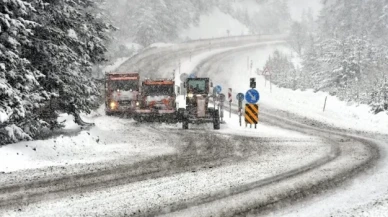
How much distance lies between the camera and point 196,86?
23.2 meters

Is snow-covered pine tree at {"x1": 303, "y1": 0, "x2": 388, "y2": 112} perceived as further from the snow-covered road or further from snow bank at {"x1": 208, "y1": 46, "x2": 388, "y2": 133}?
the snow-covered road

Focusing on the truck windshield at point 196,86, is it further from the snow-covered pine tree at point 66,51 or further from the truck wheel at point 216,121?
the snow-covered pine tree at point 66,51

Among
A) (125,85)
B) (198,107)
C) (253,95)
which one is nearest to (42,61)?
(198,107)

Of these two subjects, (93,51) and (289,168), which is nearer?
(289,168)

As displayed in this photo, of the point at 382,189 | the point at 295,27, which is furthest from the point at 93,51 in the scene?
the point at 295,27

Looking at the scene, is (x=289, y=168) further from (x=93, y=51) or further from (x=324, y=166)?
(x=93, y=51)

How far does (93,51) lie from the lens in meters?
17.0

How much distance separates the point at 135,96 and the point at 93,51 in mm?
9292

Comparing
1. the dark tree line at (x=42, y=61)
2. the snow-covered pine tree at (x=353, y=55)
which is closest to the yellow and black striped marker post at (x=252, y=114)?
the dark tree line at (x=42, y=61)

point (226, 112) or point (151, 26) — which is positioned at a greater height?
point (151, 26)

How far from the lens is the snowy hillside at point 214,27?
72812 mm

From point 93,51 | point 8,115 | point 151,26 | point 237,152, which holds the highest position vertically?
point 151,26

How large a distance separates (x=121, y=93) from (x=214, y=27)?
176 ft

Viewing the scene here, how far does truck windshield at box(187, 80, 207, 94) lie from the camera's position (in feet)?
75.8
